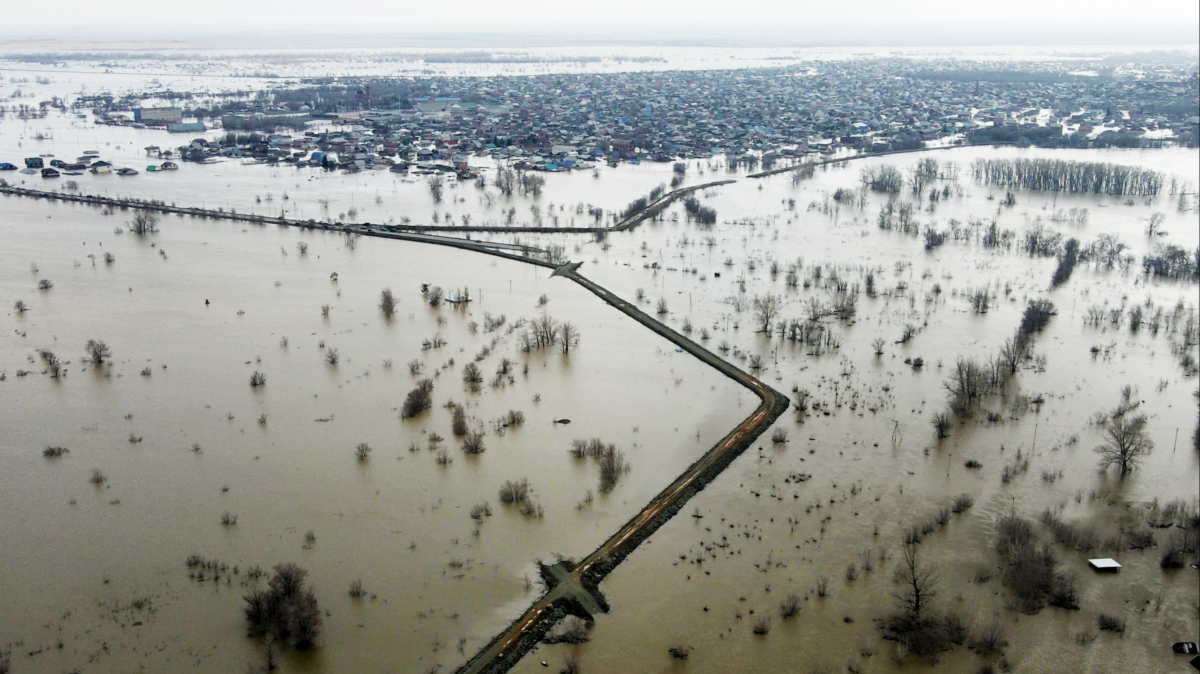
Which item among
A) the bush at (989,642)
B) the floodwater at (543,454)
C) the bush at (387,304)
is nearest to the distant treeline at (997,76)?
the floodwater at (543,454)

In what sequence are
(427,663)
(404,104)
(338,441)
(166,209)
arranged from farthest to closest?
(404,104)
(166,209)
(338,441)
(427,663)

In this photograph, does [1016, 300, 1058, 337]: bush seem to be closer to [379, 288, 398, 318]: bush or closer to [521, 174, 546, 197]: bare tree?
[379, 288, 398, 318]: bush

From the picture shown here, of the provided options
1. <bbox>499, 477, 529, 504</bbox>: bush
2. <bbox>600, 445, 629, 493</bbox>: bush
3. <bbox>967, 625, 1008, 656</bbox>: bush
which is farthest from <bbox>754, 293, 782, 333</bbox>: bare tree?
<bbox>967, 625, 1008, 656</bbox>: bush

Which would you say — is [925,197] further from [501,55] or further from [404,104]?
[501,55]

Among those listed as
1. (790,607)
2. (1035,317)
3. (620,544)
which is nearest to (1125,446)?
(1035,317)

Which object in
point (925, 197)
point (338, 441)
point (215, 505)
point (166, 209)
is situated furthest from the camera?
point (925, 197)

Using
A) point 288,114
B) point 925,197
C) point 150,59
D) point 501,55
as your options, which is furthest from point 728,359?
point 501,55

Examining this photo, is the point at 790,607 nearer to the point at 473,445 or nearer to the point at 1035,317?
the point at 473,445

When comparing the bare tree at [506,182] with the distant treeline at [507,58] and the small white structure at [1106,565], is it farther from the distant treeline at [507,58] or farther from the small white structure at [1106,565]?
the distant treeline at [507,58]
